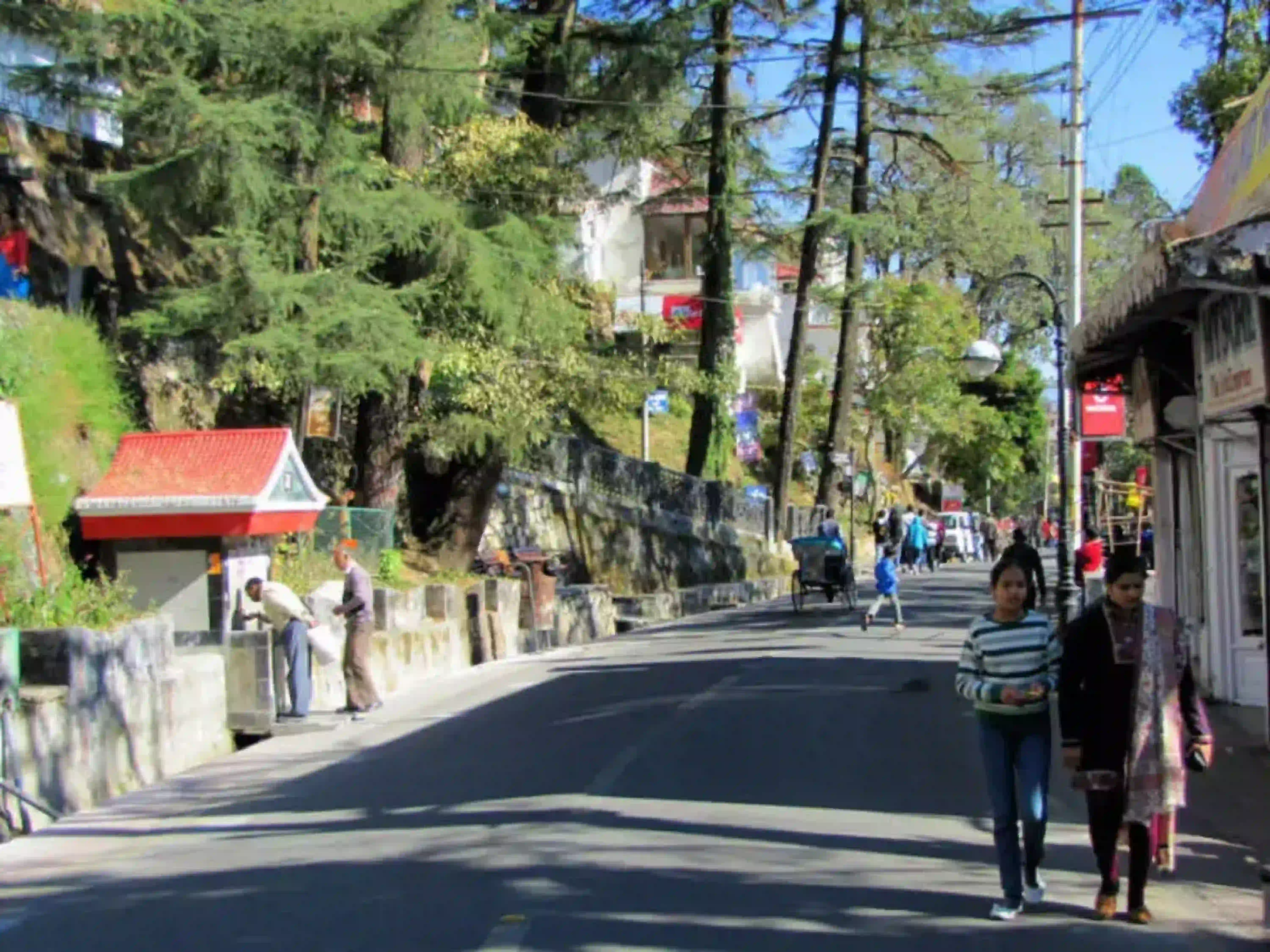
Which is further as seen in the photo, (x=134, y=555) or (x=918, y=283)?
(x=918, y=283)

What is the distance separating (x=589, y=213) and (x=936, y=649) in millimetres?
30233

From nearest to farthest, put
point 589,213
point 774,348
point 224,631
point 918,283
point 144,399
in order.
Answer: point 224,631
point 144,399
point 589,213
point 918,283
point 774,348

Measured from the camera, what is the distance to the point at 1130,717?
7.35 metres

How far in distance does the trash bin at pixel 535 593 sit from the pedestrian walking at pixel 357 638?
360 inches

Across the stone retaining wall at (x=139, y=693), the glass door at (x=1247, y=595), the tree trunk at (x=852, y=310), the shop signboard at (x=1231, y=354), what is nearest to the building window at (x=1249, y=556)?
the glass door at (x=1247, y=595)

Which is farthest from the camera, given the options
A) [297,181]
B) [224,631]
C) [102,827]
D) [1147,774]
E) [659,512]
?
[659,512]

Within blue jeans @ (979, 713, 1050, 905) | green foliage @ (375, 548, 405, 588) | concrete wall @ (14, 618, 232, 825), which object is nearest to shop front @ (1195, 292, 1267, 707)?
blue jeans @ (979, 713, 1050, 905)

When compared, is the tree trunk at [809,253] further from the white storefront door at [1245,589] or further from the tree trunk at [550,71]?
the white storefront door at [1245,589]

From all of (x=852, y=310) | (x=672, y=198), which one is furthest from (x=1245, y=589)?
(x=852, y=310)

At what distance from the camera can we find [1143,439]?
17.3 meters

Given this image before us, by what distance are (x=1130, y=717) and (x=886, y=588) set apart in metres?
16.2

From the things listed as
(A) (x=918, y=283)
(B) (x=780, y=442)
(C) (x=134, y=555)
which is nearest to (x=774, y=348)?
(A) (x=918, y=283)

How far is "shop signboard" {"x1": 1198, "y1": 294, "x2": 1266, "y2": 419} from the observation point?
11008 mm

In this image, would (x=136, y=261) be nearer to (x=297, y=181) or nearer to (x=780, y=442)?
(x=297, y=181)
